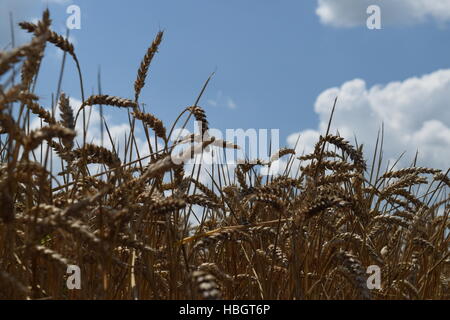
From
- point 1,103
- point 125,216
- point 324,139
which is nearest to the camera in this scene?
point 1,103

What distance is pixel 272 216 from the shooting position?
145 inches

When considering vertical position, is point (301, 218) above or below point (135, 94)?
below

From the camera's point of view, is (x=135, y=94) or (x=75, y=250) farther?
(x=135, y=94)

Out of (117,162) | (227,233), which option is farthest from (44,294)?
(227,233)
